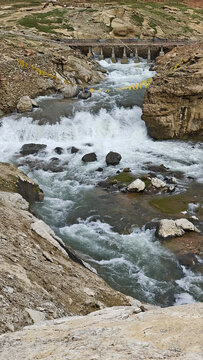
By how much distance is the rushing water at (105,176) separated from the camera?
11.8 meters

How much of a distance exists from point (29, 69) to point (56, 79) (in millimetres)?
2826

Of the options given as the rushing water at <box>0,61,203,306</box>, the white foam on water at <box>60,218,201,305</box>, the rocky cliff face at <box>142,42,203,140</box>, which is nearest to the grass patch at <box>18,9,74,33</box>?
the rushing water at <box>0,61,203,306</box>

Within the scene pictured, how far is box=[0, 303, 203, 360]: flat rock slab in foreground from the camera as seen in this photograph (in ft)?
12.6

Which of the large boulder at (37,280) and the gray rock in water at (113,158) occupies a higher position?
the large boulder at (37,280)

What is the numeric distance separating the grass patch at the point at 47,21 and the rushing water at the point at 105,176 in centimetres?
2065

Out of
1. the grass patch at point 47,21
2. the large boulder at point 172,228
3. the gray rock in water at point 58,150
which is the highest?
the grass patch at point 47,21

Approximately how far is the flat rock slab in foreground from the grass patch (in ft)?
166

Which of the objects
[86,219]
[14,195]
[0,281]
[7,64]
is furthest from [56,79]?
[0,281]

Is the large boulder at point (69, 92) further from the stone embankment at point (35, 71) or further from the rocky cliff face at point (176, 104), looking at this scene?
the rocky cliff face at point (176, 104)

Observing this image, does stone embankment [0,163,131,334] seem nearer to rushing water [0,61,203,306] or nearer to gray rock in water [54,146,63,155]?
rushing water [0,61,203,306]

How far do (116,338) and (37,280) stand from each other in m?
3.49

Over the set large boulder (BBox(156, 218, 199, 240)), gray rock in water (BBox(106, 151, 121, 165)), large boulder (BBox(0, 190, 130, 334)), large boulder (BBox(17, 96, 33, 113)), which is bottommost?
gray rock in water (BBox(106, 151, 121, 165))

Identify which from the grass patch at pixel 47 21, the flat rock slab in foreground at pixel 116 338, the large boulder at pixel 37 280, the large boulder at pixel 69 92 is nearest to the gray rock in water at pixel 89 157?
the large boulder at pixel 69 92

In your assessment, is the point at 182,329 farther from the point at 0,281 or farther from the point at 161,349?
the point at 0,281
